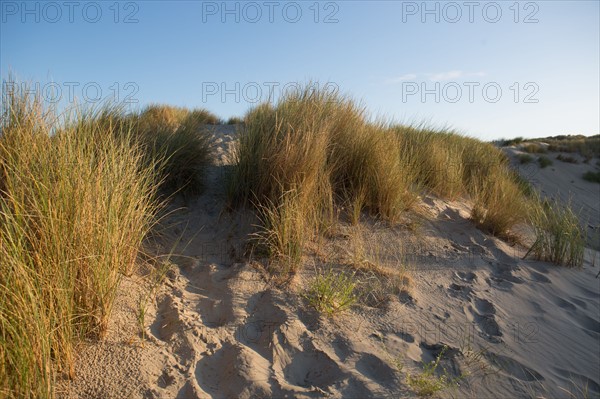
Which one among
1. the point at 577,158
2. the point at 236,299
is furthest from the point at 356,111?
the point at 577,158

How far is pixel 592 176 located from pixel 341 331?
44.2 ft

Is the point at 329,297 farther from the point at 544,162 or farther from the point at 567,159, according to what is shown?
the point at 567,159

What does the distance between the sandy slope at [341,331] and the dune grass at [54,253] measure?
0.21 m

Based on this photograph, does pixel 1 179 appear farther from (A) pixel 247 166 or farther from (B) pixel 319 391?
(B) pixel 319 391

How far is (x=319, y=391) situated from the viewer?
7.51ft

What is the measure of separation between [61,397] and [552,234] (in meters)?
4.89

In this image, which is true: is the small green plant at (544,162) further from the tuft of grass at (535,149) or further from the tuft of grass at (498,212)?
the tuft of grass at (498,212)

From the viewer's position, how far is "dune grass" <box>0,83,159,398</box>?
1.84 m

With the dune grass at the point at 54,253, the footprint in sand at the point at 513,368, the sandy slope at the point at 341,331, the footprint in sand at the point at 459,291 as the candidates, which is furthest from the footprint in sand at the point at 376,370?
the dune grass at the point at 54,253

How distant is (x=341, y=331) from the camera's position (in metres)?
2.80

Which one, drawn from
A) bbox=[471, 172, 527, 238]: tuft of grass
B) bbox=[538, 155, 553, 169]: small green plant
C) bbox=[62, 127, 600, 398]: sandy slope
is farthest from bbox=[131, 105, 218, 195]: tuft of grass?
bbox=[538, 155, 553, 169]: small green plant

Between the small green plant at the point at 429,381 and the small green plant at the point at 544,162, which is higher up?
the small green plant at the point at 544,162

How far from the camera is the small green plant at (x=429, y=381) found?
2324 mm

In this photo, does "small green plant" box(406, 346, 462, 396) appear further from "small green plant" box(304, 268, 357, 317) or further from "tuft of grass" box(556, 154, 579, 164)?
"tuft of grass" box(556, 154, 579, 164)
